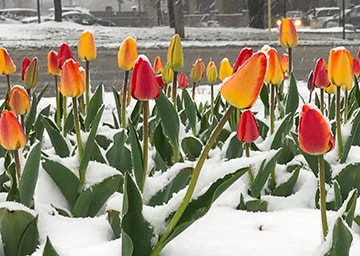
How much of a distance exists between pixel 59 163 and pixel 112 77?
408 inches

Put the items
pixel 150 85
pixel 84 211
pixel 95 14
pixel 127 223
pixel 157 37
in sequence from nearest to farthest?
pixel 127 223 → pixel 150 85 → pixel 84 211 → pixel 157 37 → pixel 95 14

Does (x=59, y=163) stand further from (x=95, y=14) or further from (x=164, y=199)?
(x=95, y=14)

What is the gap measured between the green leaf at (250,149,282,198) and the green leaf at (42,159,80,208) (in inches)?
15.9

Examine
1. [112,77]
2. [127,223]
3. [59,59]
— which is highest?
[59,59]

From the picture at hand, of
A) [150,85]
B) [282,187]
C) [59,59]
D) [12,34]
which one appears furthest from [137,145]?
[12,34]

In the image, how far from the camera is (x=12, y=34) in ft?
80.9

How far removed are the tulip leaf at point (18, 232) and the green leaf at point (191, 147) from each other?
806 mm

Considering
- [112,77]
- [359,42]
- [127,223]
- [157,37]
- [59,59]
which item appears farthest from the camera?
[157,37]

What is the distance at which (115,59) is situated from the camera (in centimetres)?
1579

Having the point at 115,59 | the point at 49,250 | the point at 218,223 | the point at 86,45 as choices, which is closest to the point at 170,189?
the point at 218,223

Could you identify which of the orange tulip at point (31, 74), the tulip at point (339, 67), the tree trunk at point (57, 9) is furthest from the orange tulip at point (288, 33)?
the tree trunk at point (57, 9)

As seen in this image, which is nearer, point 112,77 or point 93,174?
point 93,174

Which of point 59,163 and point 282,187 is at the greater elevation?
point 59,163

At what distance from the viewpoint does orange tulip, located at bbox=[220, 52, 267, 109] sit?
998 millimetres
